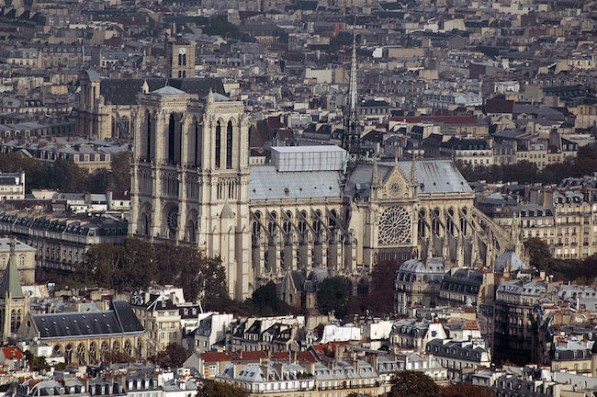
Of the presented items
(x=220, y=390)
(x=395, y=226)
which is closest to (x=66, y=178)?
(x=395, y=226)

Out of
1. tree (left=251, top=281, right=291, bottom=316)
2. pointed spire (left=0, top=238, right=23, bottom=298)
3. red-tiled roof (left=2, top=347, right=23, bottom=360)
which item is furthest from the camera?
tree (left=251, top=281, right=291, bottom=316)

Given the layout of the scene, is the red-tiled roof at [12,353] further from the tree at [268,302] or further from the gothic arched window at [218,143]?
the gothic arched window at [218,143]

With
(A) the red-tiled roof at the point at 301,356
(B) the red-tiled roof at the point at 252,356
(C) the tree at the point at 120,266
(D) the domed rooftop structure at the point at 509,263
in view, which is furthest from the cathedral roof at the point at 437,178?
(B) the red-tiled roof at the point at 252,356

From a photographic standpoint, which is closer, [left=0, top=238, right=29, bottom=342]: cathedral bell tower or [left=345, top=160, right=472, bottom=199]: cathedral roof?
[left=0, top=238, right=29, bottom=342]: cathedral bell tower

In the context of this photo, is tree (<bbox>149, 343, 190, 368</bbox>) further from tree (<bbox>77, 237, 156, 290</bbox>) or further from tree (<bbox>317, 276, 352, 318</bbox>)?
tree (<bbox>317, 276, 352, 318</bbox>)

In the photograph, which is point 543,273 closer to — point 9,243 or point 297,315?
point 297,315

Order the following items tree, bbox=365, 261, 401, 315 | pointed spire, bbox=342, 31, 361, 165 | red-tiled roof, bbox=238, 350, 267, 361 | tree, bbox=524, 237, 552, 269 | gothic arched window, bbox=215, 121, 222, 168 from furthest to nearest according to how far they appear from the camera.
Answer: pointed spire, bbox=342, 31, 361, 165, tree, bbox=524, 237, 552, 269, gothic arched window, bbox=215, 121, 222, 168, tree, bbox=365, 261, 401, 315, red-tiled roof, bbox=238, 350, 267, 361

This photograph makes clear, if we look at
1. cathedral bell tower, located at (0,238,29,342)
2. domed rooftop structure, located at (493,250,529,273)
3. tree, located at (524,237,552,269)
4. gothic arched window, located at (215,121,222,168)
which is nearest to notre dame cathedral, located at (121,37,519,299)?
gothic arched window, located at (215,121,222,168)
